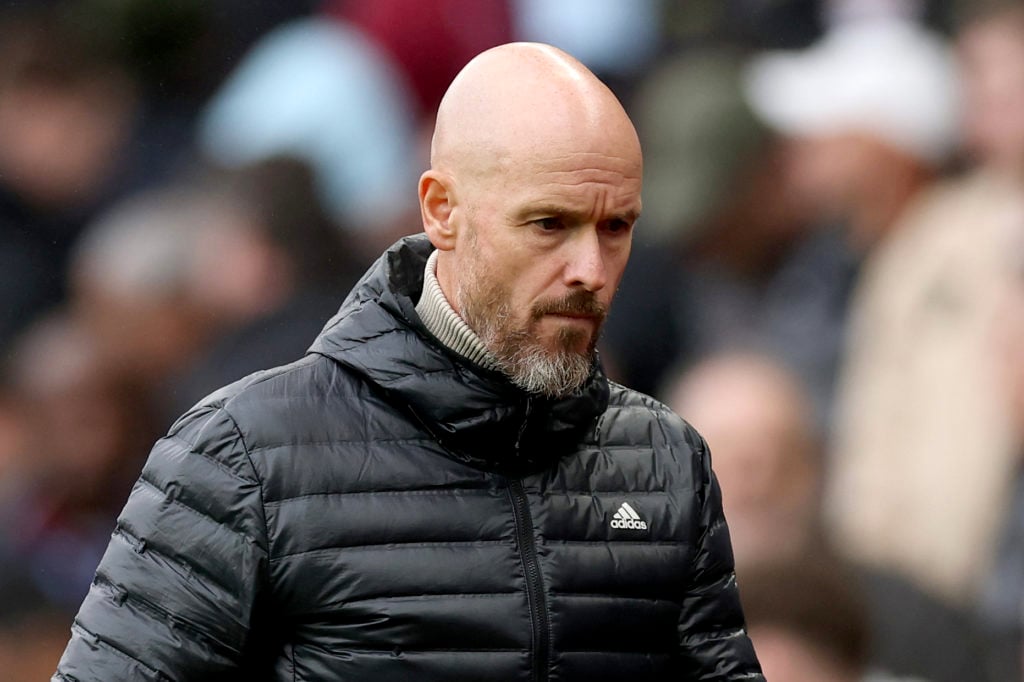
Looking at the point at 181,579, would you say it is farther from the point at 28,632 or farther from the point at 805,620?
the point at 28,632

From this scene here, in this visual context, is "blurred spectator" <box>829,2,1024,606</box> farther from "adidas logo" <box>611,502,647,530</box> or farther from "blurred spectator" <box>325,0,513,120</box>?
"adidas logo" <box>611,502,647,530</box>

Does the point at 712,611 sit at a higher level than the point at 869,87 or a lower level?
lower

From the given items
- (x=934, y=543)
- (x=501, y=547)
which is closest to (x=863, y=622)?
(x=934, y=543)

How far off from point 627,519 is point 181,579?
0.64m

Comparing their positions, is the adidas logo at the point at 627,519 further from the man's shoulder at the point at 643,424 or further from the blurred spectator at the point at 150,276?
the blurred spectator at the point at 150,276

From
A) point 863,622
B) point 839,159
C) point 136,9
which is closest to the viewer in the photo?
point 863,622

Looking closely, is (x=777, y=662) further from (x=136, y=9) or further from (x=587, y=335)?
(x=136, y=9)

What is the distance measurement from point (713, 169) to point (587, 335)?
10.5 ft

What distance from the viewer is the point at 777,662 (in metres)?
4.15

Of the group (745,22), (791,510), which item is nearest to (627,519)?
(791,510)

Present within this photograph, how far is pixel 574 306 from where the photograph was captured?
2566 millimetres

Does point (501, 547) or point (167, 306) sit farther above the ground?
point (167, 306)

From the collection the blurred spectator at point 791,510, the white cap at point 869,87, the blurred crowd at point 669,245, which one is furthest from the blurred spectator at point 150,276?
the white cap at point 869,87

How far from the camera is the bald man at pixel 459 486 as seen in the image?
2.43 meters
